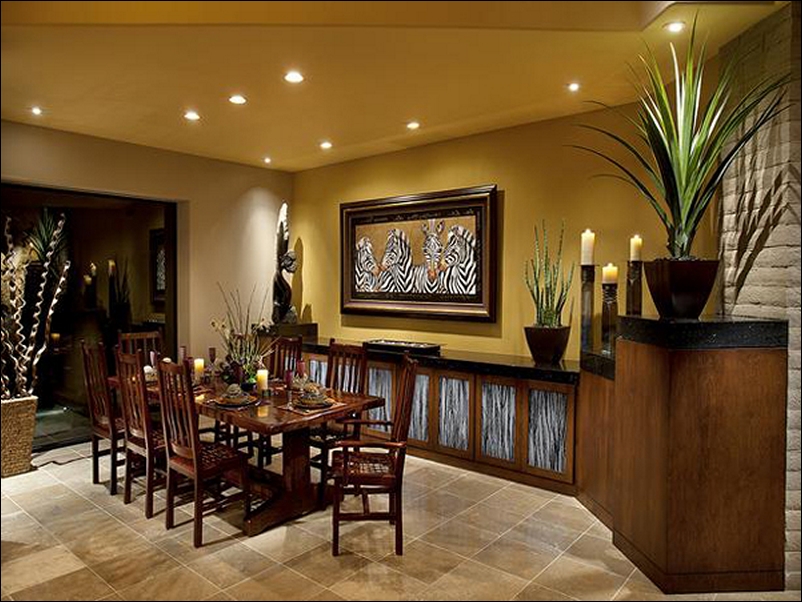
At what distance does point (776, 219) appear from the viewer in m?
2.98

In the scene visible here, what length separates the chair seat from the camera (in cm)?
319

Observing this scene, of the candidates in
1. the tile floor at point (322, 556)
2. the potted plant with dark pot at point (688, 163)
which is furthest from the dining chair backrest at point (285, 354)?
the potted plant with dark pot at point (688, 163)

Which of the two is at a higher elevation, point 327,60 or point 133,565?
point 327,60

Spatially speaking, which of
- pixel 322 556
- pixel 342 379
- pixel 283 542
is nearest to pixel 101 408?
pixel 342 379

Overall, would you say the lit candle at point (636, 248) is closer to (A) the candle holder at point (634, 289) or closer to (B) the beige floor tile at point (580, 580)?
(A) the candle holder at point (634, 289)

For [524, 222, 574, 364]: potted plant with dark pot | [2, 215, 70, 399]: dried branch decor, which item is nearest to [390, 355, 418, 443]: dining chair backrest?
[524, 222, 574, 364]: potted plant with dark pot

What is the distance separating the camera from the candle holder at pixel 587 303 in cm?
414

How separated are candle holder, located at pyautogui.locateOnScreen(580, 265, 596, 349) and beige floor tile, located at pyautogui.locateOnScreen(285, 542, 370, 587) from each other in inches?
85.5

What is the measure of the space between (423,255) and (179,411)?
9.45 ft

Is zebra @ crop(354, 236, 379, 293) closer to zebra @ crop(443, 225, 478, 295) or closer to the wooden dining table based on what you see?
zebra @ crop(443, 225, 478, 295)

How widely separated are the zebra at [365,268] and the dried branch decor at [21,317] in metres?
2.78

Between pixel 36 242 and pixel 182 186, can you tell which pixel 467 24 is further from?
pixel 36 242

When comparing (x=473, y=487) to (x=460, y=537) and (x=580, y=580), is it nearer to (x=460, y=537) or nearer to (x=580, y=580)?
(x=460, y=537)

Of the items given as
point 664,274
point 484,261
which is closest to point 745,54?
point 664,274
